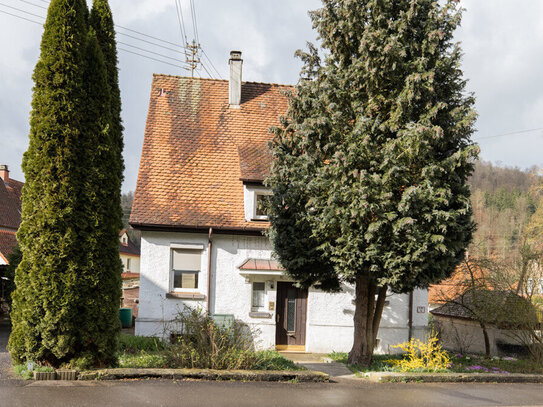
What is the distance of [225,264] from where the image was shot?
15.0 m

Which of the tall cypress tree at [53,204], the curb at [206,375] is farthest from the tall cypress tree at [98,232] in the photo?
the curb at [206,375]

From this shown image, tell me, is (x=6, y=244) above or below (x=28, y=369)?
above

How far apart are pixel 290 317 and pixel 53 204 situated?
9.70 metres

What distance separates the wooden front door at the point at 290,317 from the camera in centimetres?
1523

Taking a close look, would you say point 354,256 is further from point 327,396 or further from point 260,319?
point 260,319

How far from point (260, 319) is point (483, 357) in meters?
7.27

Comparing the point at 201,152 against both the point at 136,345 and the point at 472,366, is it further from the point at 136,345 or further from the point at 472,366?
the point at 472,366

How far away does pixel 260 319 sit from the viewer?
14.9m

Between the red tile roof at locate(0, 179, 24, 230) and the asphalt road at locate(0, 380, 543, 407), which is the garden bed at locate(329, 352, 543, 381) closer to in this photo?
the asphalt road at locate(0, 380, 543, 407)

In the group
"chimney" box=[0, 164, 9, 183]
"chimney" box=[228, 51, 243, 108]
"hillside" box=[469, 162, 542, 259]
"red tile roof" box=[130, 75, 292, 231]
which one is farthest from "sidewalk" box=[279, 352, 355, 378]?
"chimney" box=[0, 164, 9, 183]

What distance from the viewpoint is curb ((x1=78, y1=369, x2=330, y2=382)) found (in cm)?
760

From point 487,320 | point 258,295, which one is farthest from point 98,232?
point 487,320

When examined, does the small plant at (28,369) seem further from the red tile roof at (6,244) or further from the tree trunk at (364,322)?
the red tile roof at (6,244)

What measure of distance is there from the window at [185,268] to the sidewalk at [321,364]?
385 cm
